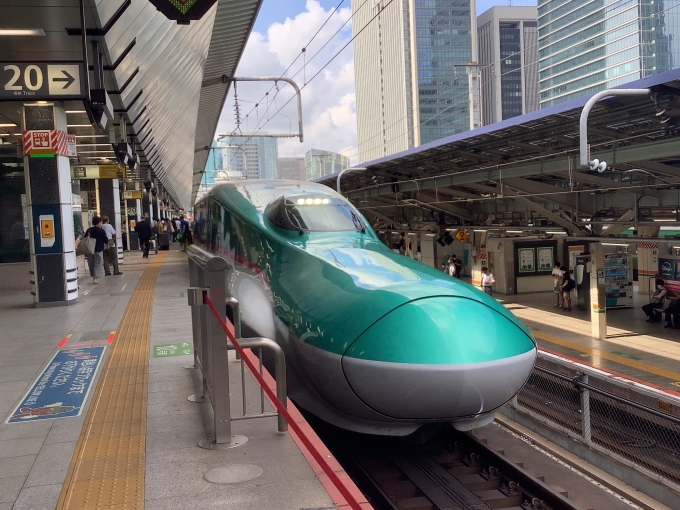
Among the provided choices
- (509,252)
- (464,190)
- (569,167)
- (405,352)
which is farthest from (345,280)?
(509,252)

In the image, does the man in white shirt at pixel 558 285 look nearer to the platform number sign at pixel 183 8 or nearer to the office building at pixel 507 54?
the platform number sign at pixel 183 8

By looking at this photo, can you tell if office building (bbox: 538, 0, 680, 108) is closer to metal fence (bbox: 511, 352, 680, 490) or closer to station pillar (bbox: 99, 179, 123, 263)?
station pillar (bbox: 99, 179, 123, 263)

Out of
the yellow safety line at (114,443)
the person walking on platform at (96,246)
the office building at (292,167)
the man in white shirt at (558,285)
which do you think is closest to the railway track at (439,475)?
the yellow safety line at (114,443)

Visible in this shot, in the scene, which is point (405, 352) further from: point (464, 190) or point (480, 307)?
point (464, 190)

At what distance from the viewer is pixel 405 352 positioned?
564cm

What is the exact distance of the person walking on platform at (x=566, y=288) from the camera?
22672 millimetres

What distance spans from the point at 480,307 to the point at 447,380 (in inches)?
32.1

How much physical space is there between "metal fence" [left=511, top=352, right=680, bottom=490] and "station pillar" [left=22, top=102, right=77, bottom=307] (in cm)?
964

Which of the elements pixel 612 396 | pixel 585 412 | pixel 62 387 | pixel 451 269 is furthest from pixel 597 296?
pixel 62 387

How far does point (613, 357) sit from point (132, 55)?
41.8 feet

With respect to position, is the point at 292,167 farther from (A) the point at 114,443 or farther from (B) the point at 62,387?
(A) the point at 114,443

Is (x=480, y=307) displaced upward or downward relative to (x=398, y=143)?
downward

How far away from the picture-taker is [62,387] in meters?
7.52

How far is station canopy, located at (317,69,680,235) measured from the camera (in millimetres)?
10781
